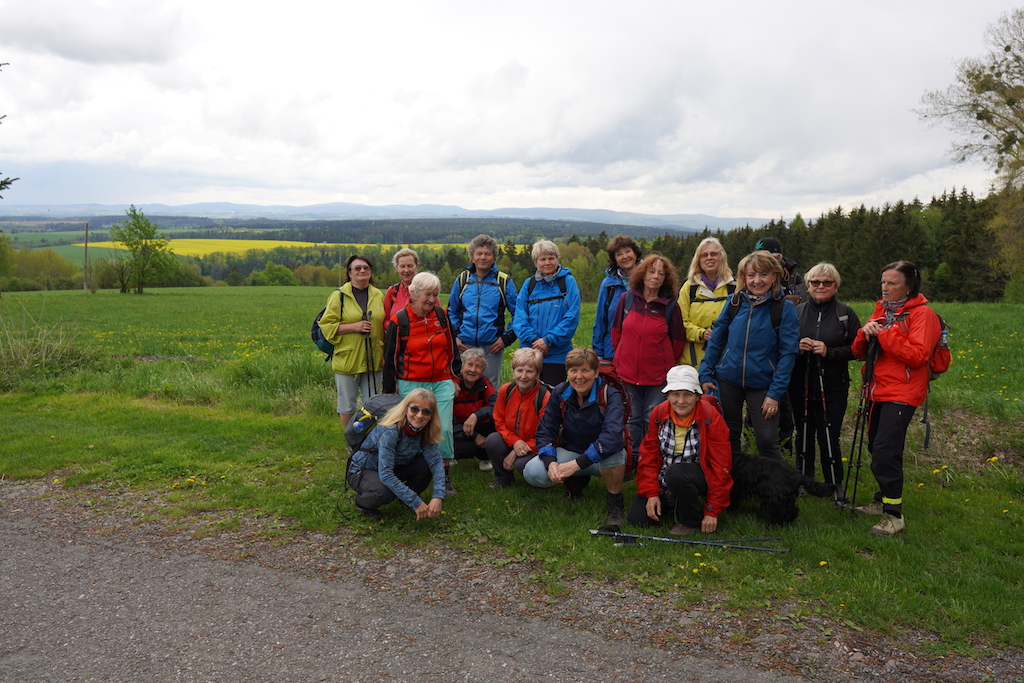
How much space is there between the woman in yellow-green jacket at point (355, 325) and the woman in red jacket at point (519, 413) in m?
1.70

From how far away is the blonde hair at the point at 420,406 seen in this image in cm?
530

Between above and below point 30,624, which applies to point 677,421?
above

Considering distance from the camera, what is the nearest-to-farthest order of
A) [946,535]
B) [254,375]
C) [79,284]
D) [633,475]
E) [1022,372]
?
[946,535] < [633,475] < [1022,372] < [254,375] < [79,284]

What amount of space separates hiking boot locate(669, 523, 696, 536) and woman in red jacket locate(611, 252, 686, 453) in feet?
3.85

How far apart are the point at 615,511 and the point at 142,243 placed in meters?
72.7

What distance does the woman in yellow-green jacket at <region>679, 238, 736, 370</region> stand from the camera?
6078 millimetres

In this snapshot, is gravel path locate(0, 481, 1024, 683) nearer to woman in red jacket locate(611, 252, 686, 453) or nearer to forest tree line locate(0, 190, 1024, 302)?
woman in red jacket locate(611, 252, 686, 453)

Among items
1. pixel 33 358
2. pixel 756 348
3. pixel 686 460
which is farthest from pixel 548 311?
pixel 33 358

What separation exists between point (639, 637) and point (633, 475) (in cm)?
290

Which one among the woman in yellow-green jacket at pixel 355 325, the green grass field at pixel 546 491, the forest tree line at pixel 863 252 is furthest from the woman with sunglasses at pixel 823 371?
the forest tree line at pixel 863 252

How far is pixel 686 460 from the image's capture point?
527cm

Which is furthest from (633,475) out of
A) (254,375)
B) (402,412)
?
(254,375)

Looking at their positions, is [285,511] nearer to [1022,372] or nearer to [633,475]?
[633,475]

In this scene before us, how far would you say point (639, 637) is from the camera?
3869 mm
